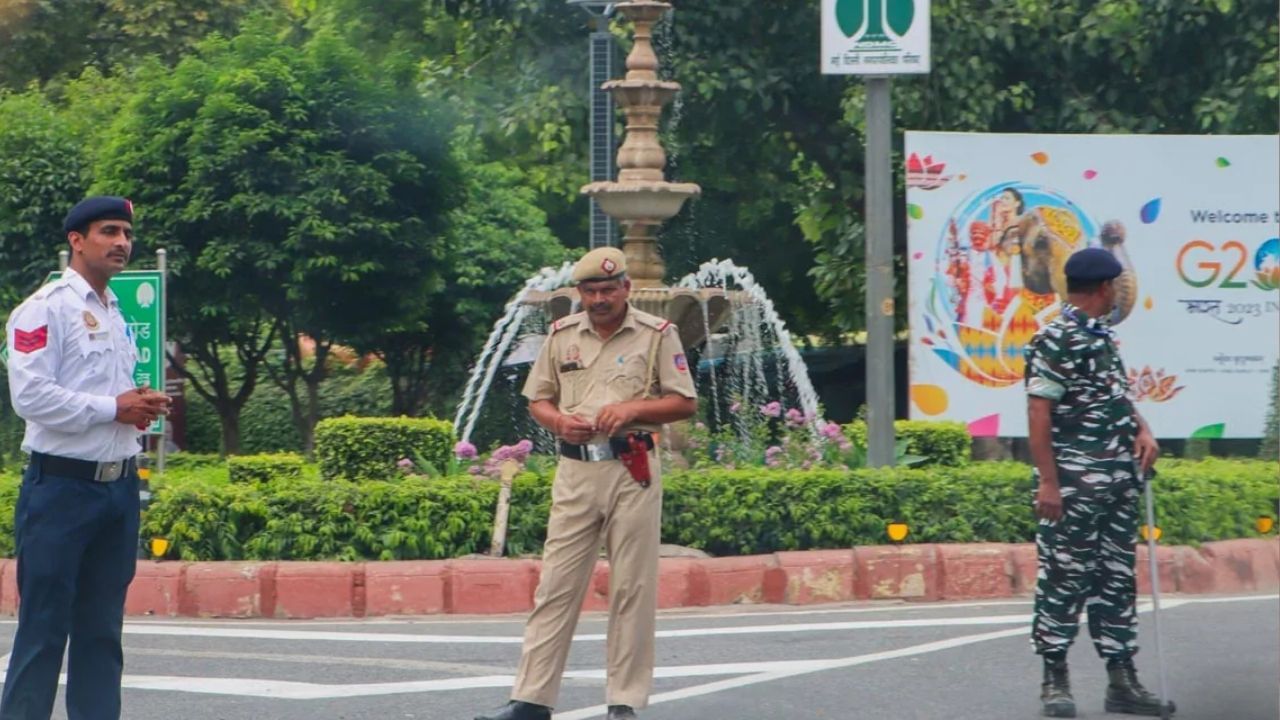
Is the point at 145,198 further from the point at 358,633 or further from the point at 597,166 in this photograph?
the point at 358,633

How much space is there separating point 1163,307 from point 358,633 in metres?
6.15

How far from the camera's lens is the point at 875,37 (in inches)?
395

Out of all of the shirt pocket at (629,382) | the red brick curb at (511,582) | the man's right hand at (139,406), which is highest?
the shirt pocket at (629,382)

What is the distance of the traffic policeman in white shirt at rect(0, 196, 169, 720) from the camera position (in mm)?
5340

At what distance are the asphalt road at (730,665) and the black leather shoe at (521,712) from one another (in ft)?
0.99

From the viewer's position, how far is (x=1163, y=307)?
480 inches

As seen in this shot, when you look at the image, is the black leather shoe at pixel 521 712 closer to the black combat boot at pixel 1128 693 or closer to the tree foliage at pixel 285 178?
the black combat boot at pixel 1128 693

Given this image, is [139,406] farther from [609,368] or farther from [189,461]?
[189,461]

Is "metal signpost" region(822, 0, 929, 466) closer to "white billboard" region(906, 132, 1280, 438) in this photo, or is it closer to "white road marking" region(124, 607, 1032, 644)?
"white billboard" region(906, 132, 1280, 438)

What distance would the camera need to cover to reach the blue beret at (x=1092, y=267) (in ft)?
21.1

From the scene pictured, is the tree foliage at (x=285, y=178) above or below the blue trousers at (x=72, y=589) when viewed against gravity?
above

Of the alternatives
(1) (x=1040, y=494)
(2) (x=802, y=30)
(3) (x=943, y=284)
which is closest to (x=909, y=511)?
(3) (x=943, y=284)

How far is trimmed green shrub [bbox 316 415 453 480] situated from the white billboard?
3.28 metres

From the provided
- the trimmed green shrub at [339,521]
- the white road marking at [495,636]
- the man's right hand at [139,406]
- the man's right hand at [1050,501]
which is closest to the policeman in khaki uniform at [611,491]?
the man's right hand at [1050,501]
